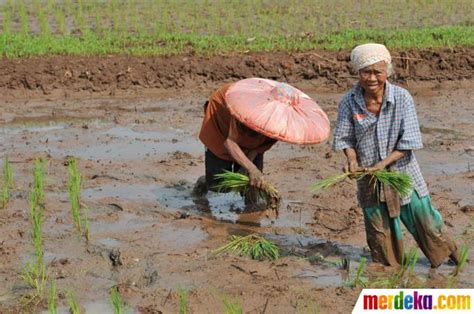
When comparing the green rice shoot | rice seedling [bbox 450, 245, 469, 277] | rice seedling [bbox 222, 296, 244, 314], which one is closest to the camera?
rice seedling [bbox 222, 296, 244, 314]

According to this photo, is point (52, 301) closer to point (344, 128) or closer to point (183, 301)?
point (183, 301)

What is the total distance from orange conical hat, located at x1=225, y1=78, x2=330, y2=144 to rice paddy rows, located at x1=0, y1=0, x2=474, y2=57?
515cm

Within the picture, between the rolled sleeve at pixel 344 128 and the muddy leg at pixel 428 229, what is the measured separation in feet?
1.61

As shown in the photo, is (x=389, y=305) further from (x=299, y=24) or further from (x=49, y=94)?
(x=299, y=24)

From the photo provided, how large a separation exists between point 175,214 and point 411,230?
1.91 meters

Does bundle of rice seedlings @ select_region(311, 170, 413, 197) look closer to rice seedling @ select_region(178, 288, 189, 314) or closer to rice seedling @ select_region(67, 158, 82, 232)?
rice seedling @ select_region(178, 288, 189, 314)

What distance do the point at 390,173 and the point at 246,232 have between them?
4.90 feet

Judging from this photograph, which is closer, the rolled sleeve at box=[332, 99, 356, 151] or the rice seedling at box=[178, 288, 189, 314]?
the rice seedling at box=[178, 288, 189, 314]

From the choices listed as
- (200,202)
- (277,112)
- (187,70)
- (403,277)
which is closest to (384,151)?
(403,277)

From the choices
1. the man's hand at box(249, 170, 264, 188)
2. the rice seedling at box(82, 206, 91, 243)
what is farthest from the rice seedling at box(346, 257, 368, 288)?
the rice seedling at box(82, 206, 91, 243)

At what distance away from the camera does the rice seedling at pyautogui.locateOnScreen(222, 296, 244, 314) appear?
454 cm

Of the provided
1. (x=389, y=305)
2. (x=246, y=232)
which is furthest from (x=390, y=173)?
(x=246, y=232)

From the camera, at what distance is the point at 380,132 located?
209 inches

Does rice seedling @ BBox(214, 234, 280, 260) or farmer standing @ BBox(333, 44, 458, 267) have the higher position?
farmer standing @ BBox(333, 44, 458, 267)
